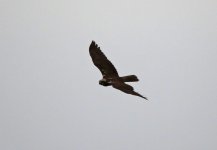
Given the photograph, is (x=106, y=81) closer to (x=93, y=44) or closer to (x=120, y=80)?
(x=120, y=80)

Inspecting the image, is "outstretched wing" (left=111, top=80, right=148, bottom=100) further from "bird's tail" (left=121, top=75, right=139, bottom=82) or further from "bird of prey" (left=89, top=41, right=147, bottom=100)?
"bird's tail" (left=121, top=75, right=139, bottom=82)

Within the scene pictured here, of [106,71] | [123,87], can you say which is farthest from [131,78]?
[106,71]

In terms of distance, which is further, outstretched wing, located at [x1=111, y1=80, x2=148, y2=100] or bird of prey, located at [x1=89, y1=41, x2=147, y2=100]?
bird of prey, located at [x1=89, y1=41, x2=147, y2=100]

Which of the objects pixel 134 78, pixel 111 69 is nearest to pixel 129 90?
pixel 134 78

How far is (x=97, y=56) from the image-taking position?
44.0 ft

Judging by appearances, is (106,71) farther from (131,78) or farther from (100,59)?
(131,78)

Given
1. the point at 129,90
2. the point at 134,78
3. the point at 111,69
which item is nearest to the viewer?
the point at 129,90

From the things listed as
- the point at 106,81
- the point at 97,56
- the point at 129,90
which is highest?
the point at 97,56

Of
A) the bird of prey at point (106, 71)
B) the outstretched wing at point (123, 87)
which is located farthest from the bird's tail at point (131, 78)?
the outstretched wing at point (123, 87)

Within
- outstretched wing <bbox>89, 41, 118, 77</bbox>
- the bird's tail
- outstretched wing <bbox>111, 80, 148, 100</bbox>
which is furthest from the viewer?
outstretched wing <bbox>89, 41, 118, 77</bbox>

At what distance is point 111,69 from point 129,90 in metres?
2.57

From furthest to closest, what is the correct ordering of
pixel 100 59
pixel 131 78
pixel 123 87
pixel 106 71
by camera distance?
pixel 100 59 → pixel 106 71 → pixel 131 78 → pixel 123 87

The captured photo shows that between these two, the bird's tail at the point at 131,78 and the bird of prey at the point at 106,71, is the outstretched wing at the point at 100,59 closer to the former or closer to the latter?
the bird of prey at the point at 106,71

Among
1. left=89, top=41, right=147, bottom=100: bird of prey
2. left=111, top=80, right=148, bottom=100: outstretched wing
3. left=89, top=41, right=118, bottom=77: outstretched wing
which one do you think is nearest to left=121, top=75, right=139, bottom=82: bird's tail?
left=89, top=41, right=147, bottom=100: bird of prey
